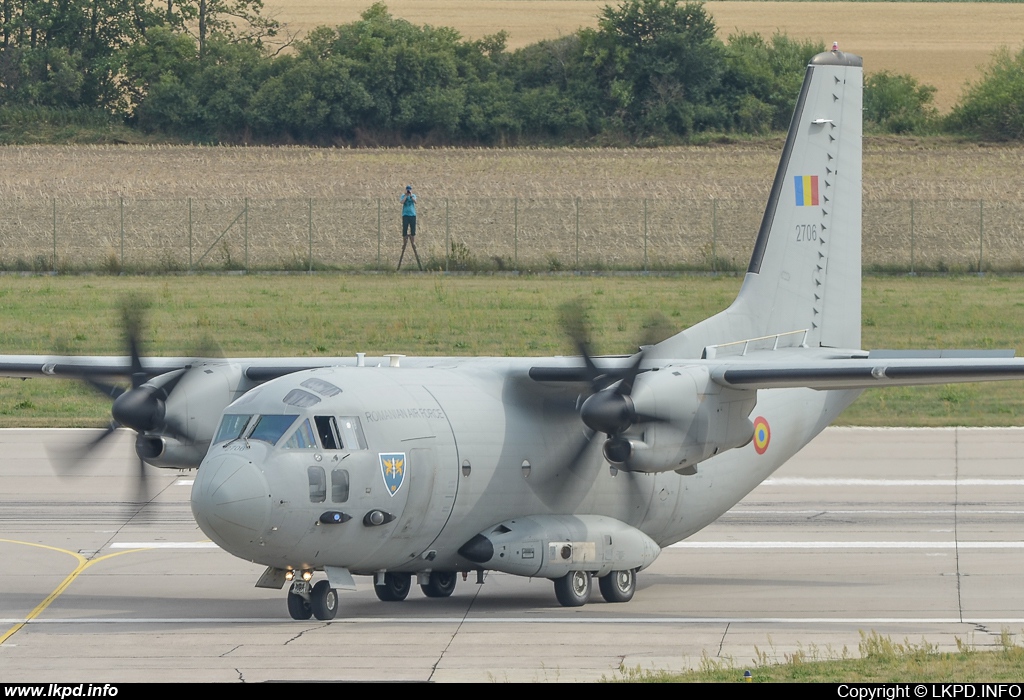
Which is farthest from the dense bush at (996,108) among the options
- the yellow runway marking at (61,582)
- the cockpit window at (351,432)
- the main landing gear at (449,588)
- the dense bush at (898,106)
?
the cockpit window at (351,432)

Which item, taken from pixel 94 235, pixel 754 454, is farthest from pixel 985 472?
pixel 94 235

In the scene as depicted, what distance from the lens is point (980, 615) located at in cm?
1980

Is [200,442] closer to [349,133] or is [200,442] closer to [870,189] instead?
[870,189]

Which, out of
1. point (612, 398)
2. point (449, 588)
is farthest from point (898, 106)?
point (612, 398)

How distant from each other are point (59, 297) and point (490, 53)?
2092 inches

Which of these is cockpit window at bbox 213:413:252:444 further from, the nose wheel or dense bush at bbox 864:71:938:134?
dense bush at bbox 864:71:938:134

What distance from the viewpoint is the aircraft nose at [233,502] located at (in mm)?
17078

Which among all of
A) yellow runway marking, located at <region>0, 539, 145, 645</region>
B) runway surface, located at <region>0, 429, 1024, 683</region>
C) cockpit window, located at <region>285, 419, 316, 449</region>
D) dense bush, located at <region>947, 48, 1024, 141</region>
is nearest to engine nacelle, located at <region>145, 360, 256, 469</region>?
runway surface, located at <region>0, 429, 1024, 683</region>

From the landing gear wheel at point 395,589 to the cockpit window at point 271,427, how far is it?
3421mm

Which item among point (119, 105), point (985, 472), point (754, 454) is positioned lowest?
point (985, 472)

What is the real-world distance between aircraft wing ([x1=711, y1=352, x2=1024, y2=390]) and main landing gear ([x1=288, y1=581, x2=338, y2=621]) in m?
5.61

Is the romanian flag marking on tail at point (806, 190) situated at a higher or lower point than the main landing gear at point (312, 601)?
higher

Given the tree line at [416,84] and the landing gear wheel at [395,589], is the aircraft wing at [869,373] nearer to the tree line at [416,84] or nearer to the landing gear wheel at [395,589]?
the landing gear wheel at [395,589]

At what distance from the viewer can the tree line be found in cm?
9556
